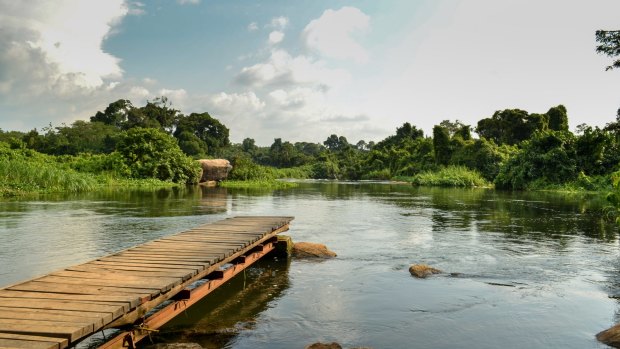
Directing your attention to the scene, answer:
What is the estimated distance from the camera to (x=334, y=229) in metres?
14.8

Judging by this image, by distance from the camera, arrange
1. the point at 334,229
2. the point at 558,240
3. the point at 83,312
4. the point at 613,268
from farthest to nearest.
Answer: the point at 334,229 < the point at 558,240 < the point at 613,268 < the point at 83,312

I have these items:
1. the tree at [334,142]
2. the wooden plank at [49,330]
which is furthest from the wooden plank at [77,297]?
the tree at [334,142]

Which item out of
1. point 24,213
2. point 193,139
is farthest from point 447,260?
point 193,139

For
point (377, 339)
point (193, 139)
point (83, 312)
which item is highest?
point (193, 139)

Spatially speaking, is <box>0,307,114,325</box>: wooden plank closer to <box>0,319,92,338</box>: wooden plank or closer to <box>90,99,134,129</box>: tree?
<box>0,319,92,338</box>: wooden plank

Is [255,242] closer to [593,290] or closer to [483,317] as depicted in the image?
[483,317]

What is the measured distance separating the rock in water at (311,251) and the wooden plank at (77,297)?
19.3 ft

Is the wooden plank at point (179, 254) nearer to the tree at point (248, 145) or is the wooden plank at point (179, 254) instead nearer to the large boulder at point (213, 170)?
the large boulder at point (213, 170)

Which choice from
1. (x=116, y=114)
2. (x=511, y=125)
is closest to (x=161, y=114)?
(x=116, y=114)

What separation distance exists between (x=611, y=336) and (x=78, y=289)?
6038 millimetres

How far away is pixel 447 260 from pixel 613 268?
10.3 feet

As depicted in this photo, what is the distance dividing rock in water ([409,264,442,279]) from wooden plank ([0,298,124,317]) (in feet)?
18.9

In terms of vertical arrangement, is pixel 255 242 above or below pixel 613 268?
above

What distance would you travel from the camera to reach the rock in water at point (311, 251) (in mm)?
10500
